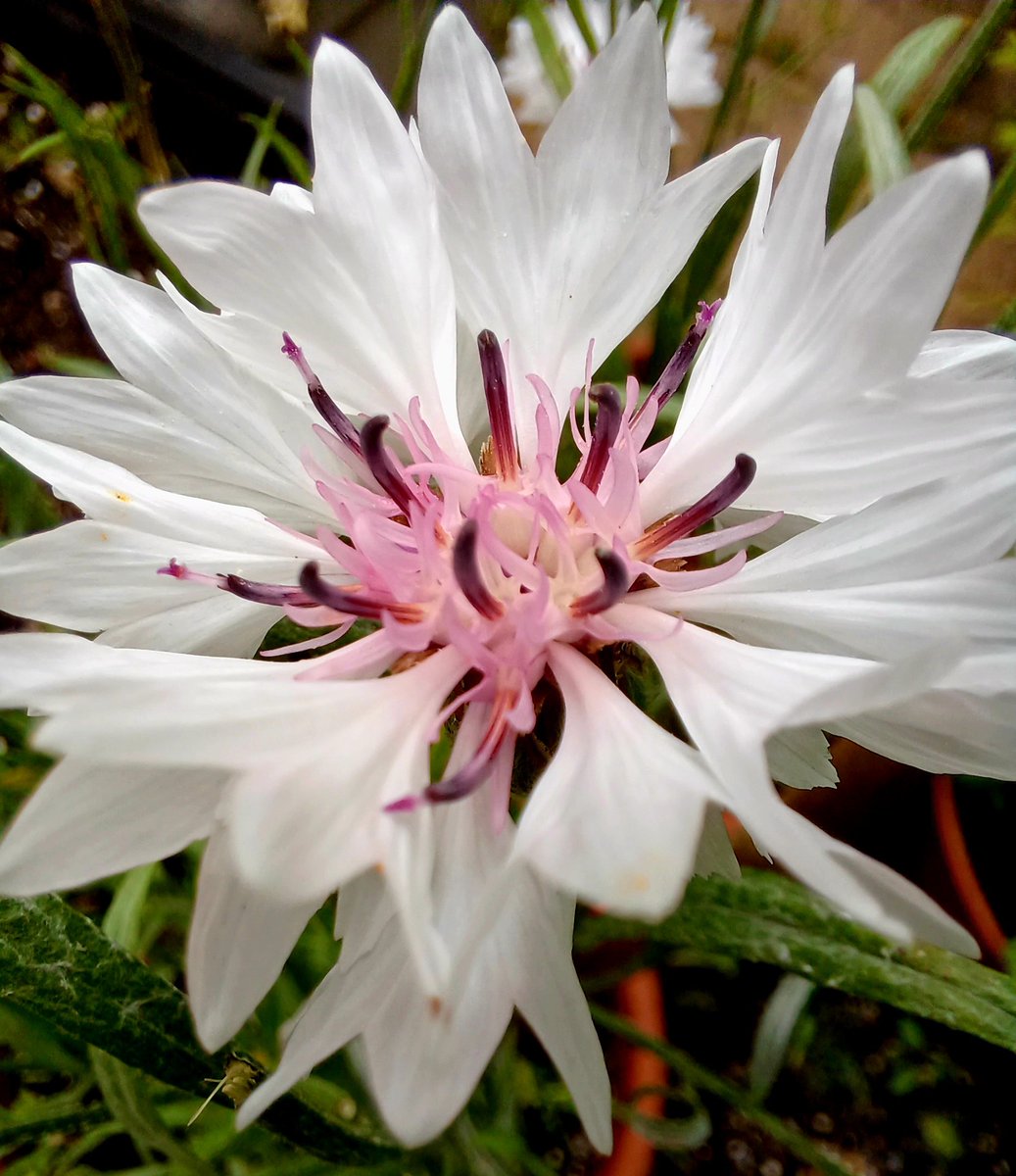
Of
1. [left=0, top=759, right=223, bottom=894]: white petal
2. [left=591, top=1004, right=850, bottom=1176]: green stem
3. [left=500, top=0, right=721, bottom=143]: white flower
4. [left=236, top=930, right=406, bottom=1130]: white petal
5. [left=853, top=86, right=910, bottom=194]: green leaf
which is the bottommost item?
[left=591, top=1004, right=850, bottom=1176]: green stem

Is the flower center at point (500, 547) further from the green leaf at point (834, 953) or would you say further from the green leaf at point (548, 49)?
the green leaf at point (548, 49)

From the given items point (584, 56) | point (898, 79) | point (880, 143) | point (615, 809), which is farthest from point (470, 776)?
point (584, 56)

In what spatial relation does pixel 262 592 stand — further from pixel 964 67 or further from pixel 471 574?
pixel 964 67

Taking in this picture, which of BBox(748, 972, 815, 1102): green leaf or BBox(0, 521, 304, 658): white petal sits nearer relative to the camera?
BBox(0, 521, 304, 658): white petal

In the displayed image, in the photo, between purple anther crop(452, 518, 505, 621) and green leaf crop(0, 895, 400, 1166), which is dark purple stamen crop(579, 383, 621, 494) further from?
green leaf crop(0, 895, 400, 1166)

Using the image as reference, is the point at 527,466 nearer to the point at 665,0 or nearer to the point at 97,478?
the point at 97,478

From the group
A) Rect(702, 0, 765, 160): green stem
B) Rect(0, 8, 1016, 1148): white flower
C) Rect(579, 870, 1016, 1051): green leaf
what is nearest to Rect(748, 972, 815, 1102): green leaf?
Rect(579, 870, 1016, 1051): green leaf

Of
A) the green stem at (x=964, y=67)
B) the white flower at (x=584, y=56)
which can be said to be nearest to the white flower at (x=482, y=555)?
the green stem at (x=964, y=67)
